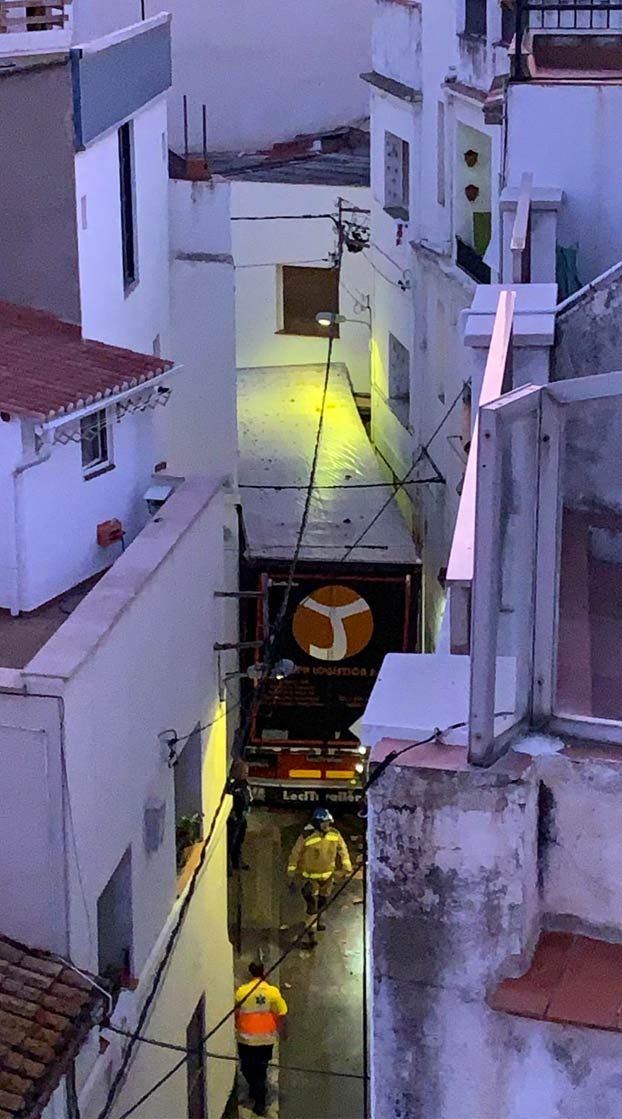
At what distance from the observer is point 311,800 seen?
802 inches

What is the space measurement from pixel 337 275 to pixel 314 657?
9538mm

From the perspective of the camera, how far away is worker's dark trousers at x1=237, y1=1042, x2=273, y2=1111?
1479cm

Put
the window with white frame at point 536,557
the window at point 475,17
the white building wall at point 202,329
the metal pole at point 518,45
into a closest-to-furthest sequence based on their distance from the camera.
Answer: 1. the window with white frame at point 536,557
2. the metal pole at point 518,45
3. the white building wall at point 202,329
4. the window at point 475,17

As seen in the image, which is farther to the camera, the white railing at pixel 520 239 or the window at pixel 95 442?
the window at pixel 95 442

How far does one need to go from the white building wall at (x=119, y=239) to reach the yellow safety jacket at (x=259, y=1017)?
609cm

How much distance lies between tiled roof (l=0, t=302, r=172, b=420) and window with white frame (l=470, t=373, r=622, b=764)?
25.0ft

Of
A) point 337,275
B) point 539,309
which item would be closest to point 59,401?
point 539,309

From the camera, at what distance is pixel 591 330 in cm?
943

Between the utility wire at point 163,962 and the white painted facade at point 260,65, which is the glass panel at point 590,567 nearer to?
the utility wire at point 163,962

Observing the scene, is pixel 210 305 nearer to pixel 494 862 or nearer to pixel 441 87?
pixel 441 87

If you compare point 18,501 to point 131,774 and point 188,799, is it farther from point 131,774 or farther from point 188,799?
point 188,799

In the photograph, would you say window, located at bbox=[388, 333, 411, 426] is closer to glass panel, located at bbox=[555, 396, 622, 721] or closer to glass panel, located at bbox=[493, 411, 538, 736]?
glass panel, located at bbox=[555, 396, 622, 721]

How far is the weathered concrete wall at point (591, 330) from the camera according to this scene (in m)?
9.36

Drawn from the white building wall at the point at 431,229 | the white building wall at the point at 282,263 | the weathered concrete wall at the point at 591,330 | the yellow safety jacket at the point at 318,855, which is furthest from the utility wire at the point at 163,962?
the white building wall at the point at 282,263
